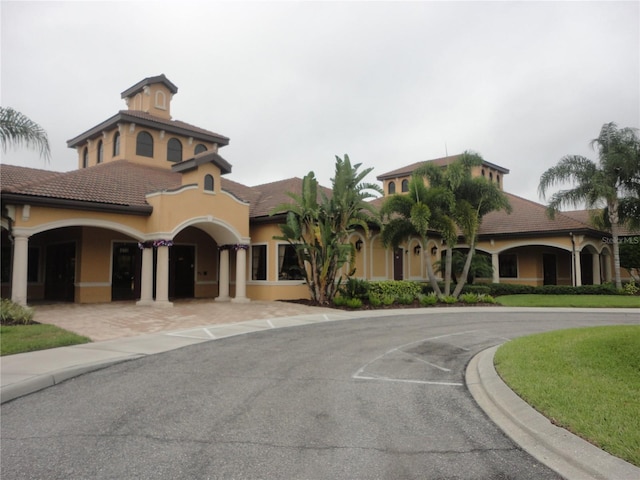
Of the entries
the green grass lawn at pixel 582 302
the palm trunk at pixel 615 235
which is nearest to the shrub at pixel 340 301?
the green grass lawn at pixel 582 302

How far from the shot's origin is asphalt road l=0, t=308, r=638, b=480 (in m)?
4.18

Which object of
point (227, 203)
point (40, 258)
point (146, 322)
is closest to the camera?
point (146, 322)

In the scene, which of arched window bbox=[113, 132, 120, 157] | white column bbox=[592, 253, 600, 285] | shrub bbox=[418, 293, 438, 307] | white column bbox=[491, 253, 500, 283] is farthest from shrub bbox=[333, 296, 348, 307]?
white column bbox=[592, 253, 600, 285]

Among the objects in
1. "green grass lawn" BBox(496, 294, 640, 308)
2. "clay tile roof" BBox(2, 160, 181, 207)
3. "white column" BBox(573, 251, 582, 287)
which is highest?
"clay tile roof" BBox(2, 160, 181, 207)

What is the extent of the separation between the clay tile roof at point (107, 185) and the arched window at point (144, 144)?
1.24 m

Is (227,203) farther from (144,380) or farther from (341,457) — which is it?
(341,457)

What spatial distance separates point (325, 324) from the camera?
46.2 ft

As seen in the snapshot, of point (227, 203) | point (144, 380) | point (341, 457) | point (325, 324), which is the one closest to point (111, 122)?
point (227, 203)

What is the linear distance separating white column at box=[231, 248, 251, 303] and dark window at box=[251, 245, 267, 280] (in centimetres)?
102

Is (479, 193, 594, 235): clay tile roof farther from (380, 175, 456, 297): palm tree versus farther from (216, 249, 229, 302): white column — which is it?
(216, 249, 229, 302): white column

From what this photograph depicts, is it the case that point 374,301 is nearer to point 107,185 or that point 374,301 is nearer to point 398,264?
point 398,264

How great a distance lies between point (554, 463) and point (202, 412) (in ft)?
12.8

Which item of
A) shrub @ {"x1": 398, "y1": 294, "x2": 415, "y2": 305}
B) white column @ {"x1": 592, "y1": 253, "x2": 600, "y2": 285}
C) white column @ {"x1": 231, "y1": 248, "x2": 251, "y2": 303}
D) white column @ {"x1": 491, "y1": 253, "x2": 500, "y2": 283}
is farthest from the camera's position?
white column @ {"x1": 491, "y1": 253, "x2": 500, "y2": 283}

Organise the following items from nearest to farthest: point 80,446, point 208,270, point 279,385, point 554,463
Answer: point 554,463 < point 80,446 < point 279,385 < point 208,270
